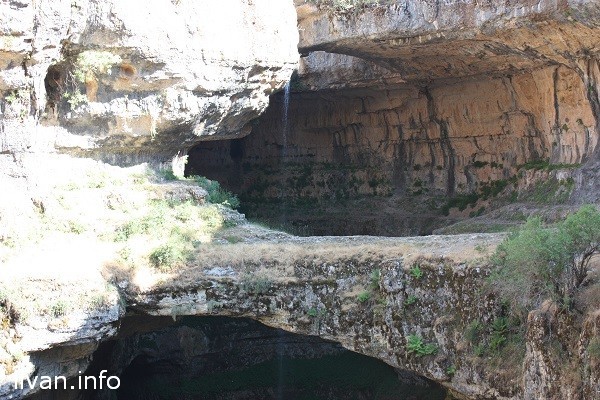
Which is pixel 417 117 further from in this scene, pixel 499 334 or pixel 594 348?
pixel 594 348

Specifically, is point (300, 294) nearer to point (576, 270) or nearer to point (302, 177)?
point (576, 270)

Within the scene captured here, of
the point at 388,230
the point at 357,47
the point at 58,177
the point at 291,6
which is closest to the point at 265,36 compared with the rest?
the point at 291,6

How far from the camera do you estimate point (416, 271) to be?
1588cm

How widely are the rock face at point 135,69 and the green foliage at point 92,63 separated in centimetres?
2

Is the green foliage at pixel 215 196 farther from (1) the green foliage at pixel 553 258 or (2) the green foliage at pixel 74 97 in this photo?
(1) the green foliage at pixel 553 258

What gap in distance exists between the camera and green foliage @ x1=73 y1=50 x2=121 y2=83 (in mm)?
19516

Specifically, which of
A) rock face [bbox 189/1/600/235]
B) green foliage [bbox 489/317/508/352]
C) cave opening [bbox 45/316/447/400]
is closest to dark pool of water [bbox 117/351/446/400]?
cave opening [bbox 45/316/447/400]

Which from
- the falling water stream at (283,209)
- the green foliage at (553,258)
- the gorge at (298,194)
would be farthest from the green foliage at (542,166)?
the green foliage at (553,258)

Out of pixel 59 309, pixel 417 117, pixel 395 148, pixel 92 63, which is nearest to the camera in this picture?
pixel 59 309

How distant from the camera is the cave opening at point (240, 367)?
78.7ft

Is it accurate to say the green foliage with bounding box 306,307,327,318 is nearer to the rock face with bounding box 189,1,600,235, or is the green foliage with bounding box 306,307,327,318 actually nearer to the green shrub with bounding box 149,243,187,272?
the green shrub with bounding box 149,243,187,272

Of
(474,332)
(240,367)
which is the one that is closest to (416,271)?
(474,332)

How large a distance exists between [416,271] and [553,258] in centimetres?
325

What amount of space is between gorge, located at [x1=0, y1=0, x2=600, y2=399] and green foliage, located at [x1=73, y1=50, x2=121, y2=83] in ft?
0.18
